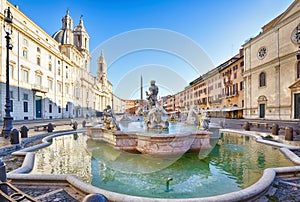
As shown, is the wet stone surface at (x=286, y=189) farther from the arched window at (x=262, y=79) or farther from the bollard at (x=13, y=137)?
the arched window at (x=262, y=79)

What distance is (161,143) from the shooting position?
5621 millimetres

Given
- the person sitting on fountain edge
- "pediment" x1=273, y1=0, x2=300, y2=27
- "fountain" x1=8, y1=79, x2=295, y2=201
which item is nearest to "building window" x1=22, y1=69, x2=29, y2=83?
the person sitting on fountain edge

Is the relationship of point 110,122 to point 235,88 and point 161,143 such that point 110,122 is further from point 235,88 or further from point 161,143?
point 235,88

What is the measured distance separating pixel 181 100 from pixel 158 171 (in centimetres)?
4534

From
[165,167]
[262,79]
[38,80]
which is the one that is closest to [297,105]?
[262,79]

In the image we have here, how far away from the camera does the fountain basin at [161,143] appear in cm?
565

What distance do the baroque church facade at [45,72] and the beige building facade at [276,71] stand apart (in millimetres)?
27838

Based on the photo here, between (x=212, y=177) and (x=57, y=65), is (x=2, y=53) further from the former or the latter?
(x=212, y=177)

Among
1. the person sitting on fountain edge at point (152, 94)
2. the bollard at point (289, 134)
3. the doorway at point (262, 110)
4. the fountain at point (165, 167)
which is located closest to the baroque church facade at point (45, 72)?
the person sitting on fountain edge at point (152, 94)

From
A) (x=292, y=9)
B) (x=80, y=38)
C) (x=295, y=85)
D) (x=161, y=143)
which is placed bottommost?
(x=161, y=143)

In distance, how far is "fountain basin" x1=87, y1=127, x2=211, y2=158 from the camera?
18.5ft

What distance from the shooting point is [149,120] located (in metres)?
8.59

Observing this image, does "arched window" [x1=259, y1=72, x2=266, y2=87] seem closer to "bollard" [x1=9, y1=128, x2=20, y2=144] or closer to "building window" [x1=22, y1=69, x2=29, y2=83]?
"bollard" [x1=9, y1=128, x2=20, y2=144]

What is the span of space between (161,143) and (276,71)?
1063 inches
